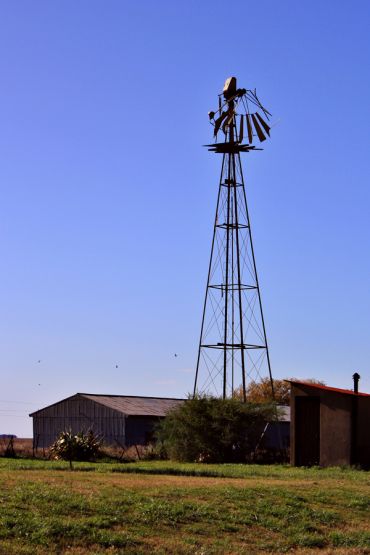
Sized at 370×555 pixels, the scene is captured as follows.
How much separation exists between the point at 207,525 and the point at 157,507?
4.17 ft

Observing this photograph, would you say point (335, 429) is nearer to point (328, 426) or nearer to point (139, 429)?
point (328, 426)

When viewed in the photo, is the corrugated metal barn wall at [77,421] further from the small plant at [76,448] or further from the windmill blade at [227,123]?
the windmill blade at [227,123]

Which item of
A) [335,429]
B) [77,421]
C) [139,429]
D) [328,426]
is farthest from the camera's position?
[77,421]

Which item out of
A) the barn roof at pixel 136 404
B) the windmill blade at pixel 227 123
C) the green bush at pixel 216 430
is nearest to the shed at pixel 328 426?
the green bush at pixel 216 430

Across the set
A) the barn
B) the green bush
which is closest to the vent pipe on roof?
the green bush

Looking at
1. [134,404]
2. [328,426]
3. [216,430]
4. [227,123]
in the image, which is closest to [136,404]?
[134,404]

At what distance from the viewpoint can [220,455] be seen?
51688 mm

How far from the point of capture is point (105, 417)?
7275 cm

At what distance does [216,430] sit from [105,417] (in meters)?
22.0

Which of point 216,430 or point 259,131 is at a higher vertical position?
point 259,131

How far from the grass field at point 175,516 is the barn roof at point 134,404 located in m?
40.0

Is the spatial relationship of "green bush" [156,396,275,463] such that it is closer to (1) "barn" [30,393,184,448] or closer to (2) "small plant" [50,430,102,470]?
(2) "small plant" [50,430,102,470]

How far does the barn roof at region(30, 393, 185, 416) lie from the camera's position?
72.1 meters

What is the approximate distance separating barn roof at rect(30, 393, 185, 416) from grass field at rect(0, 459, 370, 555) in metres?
40.0
